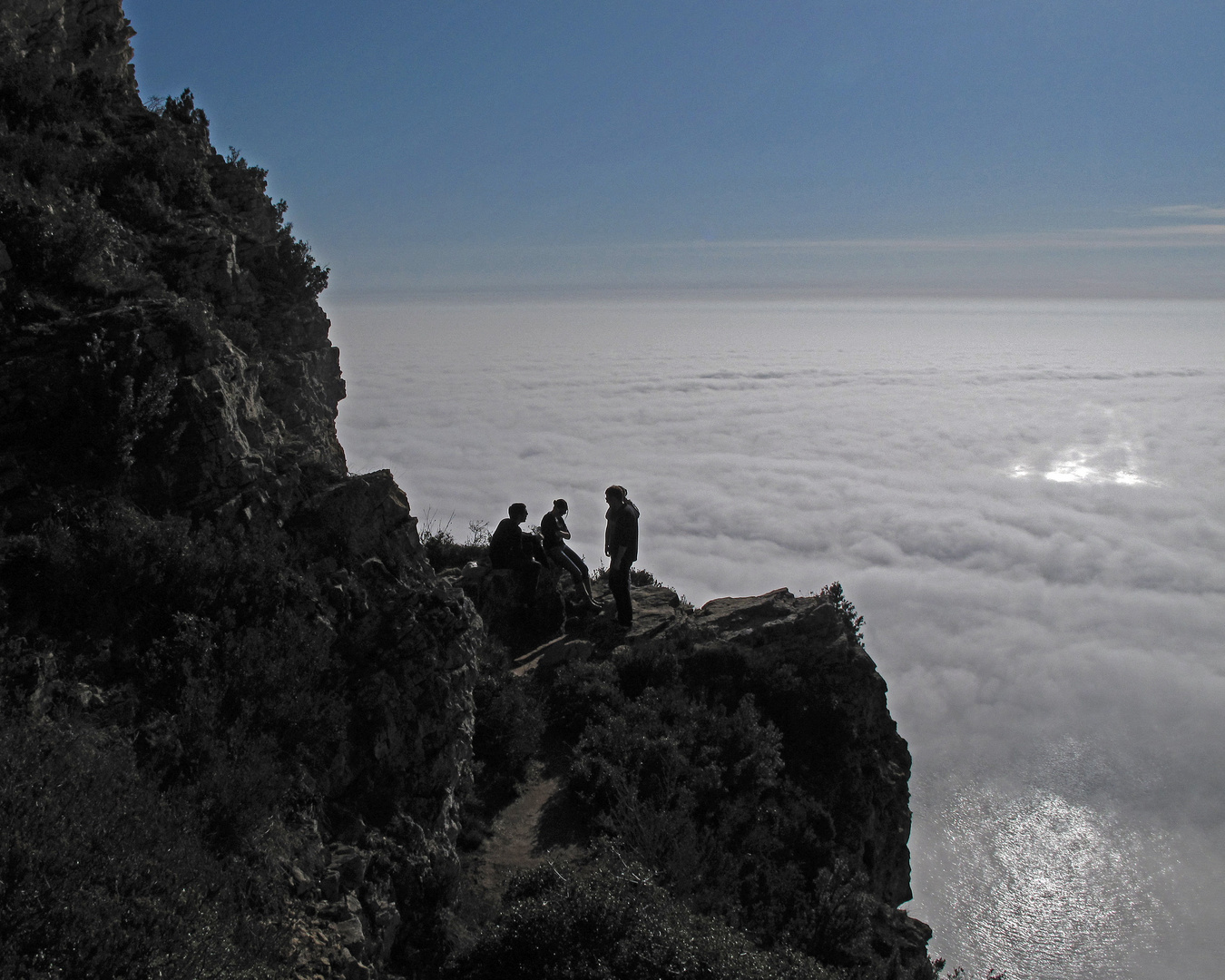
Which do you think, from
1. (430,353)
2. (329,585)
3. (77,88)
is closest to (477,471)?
(77,88)

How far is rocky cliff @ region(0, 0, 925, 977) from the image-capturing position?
171 inches

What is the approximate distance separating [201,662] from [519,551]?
20.7 feet

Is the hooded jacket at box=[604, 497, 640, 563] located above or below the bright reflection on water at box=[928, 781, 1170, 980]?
above

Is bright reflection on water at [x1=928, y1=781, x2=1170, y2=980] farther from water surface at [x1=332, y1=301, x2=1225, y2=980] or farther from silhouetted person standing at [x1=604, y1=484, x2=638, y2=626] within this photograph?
silhouetted person standing at [x1=604, y1=484, x2=638, y2=626]

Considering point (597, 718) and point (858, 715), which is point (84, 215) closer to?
point (597, 718)

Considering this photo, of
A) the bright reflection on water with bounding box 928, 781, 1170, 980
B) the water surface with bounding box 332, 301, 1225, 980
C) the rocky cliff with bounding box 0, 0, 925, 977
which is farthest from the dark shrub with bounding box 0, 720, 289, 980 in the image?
the bright reflection on water with bounding box 928, 781, 1170, 980

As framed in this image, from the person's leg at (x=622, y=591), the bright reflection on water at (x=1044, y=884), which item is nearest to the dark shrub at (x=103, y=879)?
the person's leg at (x=622, y=591)

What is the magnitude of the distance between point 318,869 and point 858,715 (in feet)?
25.6

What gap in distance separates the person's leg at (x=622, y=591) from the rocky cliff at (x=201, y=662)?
1.04 m

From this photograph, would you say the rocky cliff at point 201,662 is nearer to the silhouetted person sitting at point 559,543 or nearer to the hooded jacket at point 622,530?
the hooded jacket at point 622,530

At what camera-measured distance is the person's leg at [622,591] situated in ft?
37.2

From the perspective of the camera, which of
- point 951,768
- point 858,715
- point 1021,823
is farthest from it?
point 951,768

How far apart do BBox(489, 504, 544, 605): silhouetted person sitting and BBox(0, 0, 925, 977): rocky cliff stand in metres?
1.64

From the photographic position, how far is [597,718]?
946 cm
